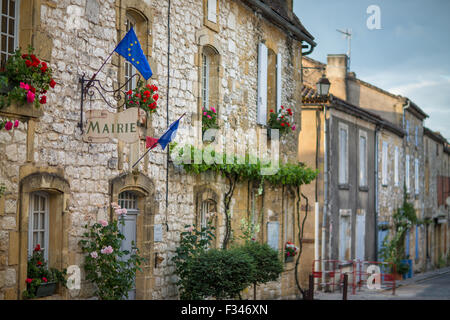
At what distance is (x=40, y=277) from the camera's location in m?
8.10

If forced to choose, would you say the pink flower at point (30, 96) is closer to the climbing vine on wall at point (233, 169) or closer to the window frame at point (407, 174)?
the climbing vine on wall at point (233, 169)

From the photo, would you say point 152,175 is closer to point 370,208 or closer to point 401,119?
point 370,208

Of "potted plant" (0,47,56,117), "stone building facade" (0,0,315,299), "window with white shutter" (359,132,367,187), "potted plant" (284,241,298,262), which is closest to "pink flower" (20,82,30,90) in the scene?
"potted plant" (0,47,56,117)

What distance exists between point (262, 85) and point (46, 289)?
25.4ft

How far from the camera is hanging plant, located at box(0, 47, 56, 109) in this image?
24.4 feet

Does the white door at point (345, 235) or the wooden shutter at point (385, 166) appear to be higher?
the wooden shutter at point (385, 166)

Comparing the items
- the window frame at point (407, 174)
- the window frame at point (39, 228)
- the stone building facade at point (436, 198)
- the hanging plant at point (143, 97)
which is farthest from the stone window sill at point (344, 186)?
the stone building facade at point (436, 198)

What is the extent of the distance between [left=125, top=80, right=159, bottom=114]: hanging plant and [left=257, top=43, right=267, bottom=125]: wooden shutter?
4570 mm

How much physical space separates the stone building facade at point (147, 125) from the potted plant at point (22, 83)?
0.70ft

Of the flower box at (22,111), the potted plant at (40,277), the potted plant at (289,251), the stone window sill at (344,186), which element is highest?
the flower box at (22,111)

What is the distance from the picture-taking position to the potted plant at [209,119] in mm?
12094

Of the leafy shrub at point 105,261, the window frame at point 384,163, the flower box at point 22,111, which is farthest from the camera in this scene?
the window frame at point 384,163

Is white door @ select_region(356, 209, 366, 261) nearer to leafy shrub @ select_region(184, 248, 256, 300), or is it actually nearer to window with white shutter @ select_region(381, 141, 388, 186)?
window with white shutter @ select_region(381, 141, 388, 186)

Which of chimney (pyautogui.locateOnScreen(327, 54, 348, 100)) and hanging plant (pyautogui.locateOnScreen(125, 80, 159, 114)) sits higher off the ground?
chimney (pyautogui.locateOnScreen(327, 54, 348, 100))
